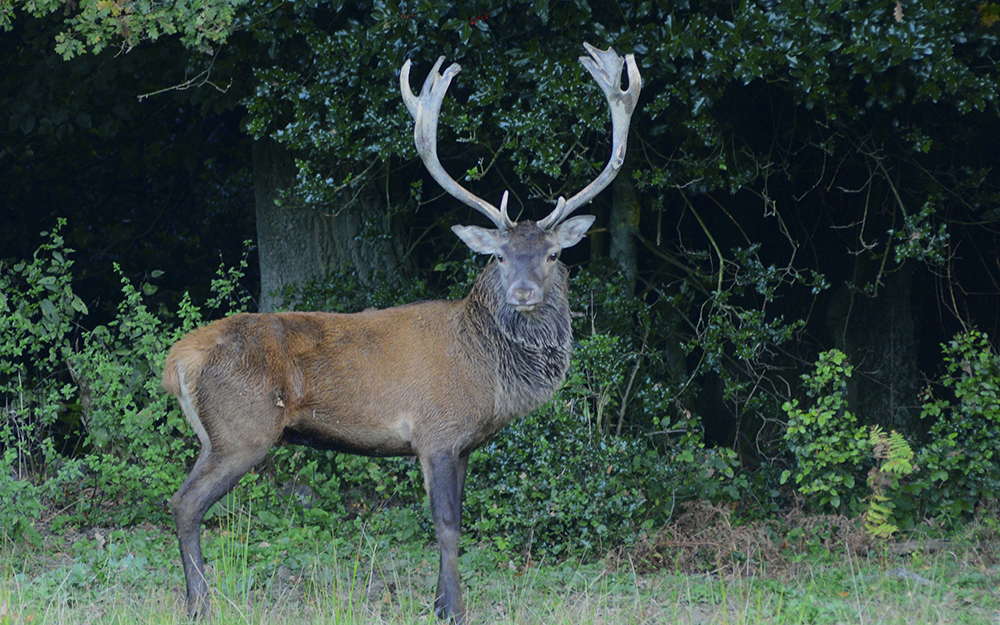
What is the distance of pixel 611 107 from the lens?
18.1 feet

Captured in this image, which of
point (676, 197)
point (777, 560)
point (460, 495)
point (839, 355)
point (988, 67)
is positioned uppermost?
point (988, 67)

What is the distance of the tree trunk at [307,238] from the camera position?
24.6 feet

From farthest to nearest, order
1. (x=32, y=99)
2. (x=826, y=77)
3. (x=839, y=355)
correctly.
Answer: (x=32, y=99) → (x=839, y=355) → (x=826, y=77)

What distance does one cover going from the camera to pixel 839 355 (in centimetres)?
600

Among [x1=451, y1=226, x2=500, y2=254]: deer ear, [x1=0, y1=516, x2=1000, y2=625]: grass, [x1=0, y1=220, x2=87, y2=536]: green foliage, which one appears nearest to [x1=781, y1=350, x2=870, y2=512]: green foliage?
[x1=0, y1=516, x2=1000, y2=625]: grass

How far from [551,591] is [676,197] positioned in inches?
147

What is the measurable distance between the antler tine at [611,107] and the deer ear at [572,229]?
0.04m

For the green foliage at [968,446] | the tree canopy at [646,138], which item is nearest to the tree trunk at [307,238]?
the tree canopy at [646,138]

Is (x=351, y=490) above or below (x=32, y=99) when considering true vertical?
below

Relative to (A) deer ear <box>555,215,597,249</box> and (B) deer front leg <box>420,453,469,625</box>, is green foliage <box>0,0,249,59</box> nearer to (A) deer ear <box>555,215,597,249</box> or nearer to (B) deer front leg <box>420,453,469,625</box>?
(A) deer ear <box>555,215,597,249</box>

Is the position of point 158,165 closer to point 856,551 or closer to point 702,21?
point 702,21

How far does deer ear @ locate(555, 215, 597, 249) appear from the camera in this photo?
5.44 m

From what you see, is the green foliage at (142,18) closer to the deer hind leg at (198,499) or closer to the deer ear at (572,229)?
the deer ear at (572,229)

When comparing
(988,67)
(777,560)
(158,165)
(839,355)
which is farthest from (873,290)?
(158,165)
